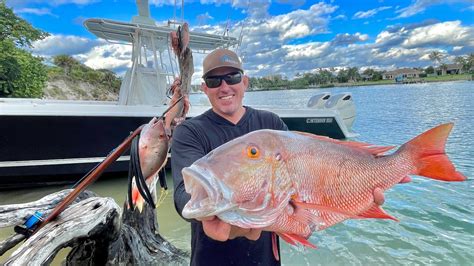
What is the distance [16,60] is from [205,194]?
1753 cm

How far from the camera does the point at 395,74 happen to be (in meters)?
92.8

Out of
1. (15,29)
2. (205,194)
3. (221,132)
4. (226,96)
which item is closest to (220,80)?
→ (226,96)

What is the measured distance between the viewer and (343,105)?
13.3m

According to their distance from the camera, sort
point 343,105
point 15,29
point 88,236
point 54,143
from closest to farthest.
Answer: point 88,236 < point 54,143 < point 343,105 < point 15,29

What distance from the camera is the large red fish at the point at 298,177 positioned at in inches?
40.4

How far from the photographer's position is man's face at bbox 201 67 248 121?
5.74ft

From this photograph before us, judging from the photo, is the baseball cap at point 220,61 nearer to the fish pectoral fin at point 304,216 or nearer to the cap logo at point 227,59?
the cap logo at point 227,59

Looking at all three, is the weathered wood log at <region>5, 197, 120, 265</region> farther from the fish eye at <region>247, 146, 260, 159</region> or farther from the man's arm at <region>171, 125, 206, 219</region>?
the fish eye at <region>247, 146, 260, 159</region>

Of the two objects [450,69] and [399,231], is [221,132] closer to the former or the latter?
[399,231]

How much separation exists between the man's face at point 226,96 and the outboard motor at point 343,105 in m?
11.8

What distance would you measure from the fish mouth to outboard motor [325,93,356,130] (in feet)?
41.2

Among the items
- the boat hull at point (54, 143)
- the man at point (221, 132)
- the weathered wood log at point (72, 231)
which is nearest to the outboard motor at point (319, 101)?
the boat hull at point (54, 143)

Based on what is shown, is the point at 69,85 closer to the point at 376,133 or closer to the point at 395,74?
the point at 376,133

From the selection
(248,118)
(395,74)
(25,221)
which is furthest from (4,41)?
(395,74)
